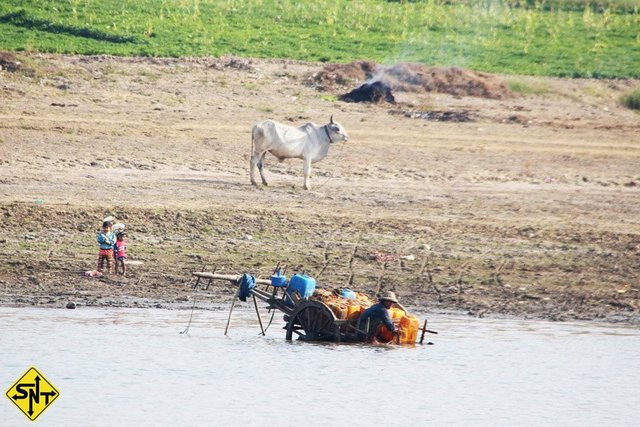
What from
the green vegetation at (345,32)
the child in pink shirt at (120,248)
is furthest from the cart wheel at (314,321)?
the green vegetation at (345,32)

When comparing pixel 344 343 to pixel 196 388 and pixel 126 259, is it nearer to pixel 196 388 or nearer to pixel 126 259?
pixel 196 388

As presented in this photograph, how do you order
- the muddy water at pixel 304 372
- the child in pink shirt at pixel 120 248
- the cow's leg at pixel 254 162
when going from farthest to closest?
the cow's leg at pixel 254 162
the child in pink shirt at pixel 120 248
the muddy water at pixel 304 372

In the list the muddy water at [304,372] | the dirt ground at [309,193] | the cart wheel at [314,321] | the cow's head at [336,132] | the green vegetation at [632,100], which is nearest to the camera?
the muddy water at [304,372]

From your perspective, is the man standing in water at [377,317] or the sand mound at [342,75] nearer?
the man standing in water at [377,317]

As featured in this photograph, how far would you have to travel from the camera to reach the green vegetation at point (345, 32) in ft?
105

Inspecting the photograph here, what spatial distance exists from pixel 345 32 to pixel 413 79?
4.95m

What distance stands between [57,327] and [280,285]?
2795mm

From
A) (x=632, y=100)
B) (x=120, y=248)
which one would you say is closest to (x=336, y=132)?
(x=120, y=248)

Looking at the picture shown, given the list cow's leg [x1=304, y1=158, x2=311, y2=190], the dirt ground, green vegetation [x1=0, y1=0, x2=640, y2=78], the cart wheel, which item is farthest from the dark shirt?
green vegetation [x1=0, y1=0, x2=640, y2=78]

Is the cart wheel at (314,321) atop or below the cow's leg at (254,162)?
below

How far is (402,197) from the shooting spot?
2303 centimetres

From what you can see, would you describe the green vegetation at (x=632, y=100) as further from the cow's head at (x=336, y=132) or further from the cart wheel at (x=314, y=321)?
the cart wheel at (x=314, y=321)

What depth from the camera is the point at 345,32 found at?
35.7m

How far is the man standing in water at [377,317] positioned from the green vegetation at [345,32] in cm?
1564
